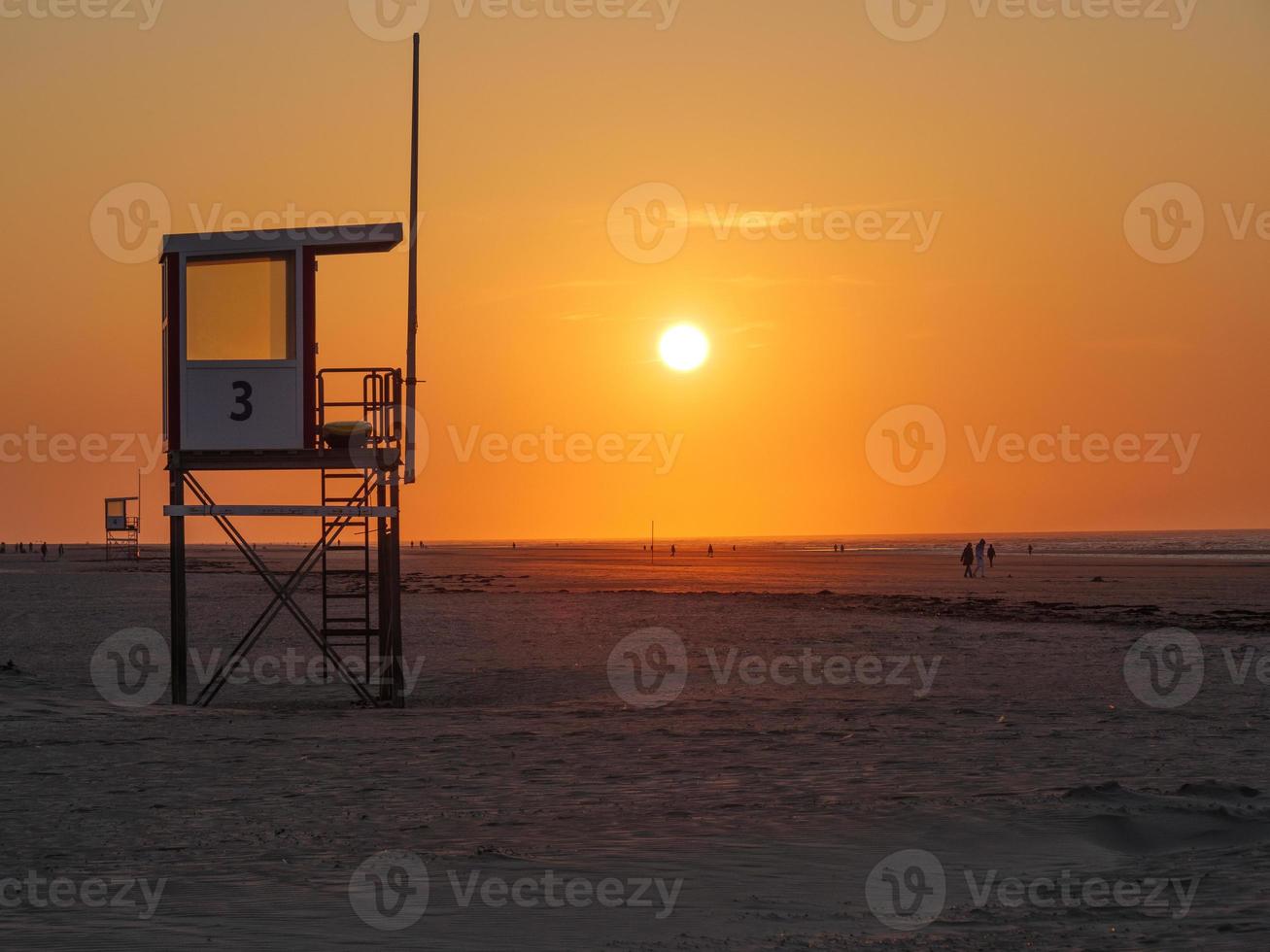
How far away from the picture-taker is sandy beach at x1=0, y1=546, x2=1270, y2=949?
26.6 ft

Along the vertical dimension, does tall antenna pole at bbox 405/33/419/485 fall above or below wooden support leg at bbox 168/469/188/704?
above

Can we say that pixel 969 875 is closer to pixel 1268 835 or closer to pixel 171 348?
pixel 1268 835

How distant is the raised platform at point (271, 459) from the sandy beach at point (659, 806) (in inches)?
138

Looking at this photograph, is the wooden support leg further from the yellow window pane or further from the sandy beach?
the yellow window pane

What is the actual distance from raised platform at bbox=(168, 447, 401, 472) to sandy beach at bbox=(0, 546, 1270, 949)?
350 centimetres

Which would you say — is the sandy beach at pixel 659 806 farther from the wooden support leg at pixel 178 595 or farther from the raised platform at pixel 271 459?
the raised platform at pixel 271 459

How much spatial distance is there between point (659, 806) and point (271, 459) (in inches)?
397

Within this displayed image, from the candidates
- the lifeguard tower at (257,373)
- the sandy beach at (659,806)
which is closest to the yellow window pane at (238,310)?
the lifeguard tower at (257,373)

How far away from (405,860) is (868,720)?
8638 millimetres

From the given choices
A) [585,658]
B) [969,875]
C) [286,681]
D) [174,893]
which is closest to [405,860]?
[174,893]

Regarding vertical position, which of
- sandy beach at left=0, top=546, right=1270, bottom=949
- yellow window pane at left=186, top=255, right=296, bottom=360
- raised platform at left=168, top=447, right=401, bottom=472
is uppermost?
yellow window pane at left=186, top=255, right=296, bottom=360

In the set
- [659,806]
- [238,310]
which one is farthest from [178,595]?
[659,806]

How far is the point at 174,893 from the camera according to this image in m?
8.64

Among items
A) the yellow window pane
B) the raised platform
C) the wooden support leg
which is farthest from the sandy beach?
the yellow window pane
